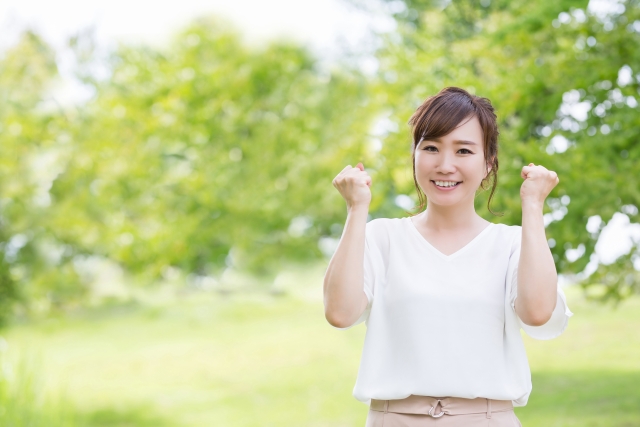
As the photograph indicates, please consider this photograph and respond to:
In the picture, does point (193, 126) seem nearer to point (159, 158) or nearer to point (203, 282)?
point (159, 158)

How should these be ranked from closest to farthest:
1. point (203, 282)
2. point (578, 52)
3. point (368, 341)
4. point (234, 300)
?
1. point (368, 341)
2. point (578, 52)
3. point (203, 282)
4. point (234, 300)

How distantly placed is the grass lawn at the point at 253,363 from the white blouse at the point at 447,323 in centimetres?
513

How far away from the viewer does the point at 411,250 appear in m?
1.31

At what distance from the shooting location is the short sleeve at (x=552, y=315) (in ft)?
4.15

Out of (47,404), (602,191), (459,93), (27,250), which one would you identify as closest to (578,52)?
(602,191)

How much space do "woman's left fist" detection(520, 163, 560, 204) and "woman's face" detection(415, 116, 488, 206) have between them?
3.9 inches

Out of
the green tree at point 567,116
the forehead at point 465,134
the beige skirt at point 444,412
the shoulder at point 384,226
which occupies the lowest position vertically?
the beige skirt at point 444,412

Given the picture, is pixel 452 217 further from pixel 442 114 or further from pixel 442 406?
pixel 442 406

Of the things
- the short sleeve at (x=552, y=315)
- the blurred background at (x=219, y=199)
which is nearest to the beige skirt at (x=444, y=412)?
the short sleeve at (x=552, y=315)

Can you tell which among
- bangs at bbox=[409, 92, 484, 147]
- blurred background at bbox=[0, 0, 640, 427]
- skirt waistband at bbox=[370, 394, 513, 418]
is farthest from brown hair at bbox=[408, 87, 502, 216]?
blurred background at bbox=[0, 0, 640, 427]

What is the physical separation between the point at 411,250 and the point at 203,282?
903cm

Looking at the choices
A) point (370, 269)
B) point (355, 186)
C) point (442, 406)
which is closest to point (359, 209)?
point (355, 186)

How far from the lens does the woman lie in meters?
1.22

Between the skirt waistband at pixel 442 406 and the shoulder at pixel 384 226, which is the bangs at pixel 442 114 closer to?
the shoulder at pixel 384 226
